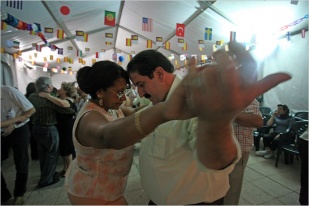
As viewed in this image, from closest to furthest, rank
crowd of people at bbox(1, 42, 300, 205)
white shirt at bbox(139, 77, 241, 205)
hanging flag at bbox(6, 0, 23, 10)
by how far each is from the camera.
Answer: crowd of people at bbox(1, 42, 300, 205) < white shirt at bbox(139, 77, 241, 205) < hanging flag at bbox(6, 0, 23, 10)

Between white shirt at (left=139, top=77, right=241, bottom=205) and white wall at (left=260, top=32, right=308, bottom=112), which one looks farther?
white wall at (left=260, top=32, right=308, bottom=112)

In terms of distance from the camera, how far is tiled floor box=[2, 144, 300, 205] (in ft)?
7.42

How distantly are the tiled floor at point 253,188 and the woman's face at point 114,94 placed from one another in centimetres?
174

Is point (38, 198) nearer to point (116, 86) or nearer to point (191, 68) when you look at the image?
point (116, 86)

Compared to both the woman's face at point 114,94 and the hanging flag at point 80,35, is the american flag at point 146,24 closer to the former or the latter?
the hanging flag at point 80,35

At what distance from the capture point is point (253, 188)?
2510 mm

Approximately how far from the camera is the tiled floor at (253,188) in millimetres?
2262

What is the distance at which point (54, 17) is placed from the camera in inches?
175

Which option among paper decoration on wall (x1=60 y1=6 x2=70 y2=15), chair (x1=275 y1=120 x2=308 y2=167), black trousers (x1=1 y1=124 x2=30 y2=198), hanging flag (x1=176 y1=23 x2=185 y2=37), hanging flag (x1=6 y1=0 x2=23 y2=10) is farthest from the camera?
hanging flag (x1=176 y1=23 x2=185 y2=37)

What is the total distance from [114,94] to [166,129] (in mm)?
317

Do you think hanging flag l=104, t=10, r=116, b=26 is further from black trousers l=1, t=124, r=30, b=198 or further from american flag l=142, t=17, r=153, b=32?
black trousers l=1, t=124, r=30, b=198

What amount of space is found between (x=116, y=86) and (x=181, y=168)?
0.50 metres

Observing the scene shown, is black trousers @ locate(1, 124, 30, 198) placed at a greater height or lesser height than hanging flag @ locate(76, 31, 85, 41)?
lesser

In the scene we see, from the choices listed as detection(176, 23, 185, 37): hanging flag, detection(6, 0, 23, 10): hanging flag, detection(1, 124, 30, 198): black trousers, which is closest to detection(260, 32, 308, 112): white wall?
detection(176, 23, 185, 37): hanging flag
